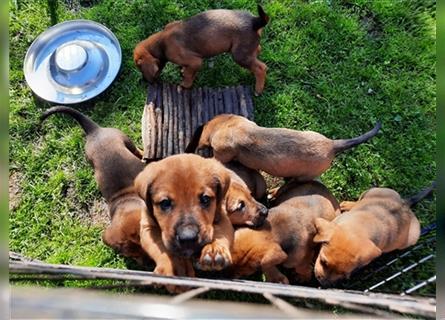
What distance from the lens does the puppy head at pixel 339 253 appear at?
349 centimetres

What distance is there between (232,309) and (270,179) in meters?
3.41

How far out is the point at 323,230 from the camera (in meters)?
3.70

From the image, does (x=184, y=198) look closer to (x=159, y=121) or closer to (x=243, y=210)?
(x=243, y=210)

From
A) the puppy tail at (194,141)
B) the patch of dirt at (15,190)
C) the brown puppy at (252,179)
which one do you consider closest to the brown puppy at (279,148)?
the brown puppy at (252,179)

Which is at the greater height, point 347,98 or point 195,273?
point 347,98

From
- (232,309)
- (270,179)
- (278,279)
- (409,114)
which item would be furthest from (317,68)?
(232,309)

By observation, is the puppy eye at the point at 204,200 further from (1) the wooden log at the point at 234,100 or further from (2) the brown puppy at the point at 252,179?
(1) the wooden log at the point at 234,100

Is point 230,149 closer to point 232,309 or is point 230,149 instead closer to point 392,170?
point 392,170

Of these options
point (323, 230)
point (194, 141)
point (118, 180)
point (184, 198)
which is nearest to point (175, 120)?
point (194, 141)

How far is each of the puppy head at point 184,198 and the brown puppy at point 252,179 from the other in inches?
34.3

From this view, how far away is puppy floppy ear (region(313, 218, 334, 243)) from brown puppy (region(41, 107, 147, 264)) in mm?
1410

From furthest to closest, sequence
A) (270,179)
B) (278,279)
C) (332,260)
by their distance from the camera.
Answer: (270,179) → (278,279) → (332,260)

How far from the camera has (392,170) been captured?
491 centimetres

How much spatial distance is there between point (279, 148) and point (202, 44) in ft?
4.89
